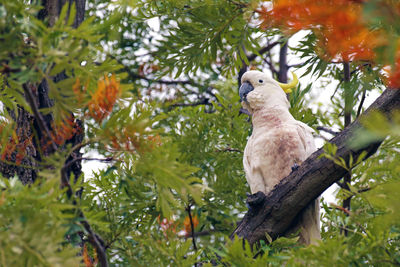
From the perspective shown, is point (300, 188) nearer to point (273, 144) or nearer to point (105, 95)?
point (273, 144)

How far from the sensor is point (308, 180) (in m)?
2.27

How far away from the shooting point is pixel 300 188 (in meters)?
2.30

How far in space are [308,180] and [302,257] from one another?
21.7 inches

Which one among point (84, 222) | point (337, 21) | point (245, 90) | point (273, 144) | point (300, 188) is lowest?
point (84, 222)

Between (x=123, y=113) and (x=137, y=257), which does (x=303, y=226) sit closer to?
(x=137, y=257)

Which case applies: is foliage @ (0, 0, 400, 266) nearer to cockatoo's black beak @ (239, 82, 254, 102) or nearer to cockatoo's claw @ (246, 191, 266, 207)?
cockatoo's claw @ (246, 191, 266, 207)

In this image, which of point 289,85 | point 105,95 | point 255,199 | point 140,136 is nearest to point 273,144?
point 255,199

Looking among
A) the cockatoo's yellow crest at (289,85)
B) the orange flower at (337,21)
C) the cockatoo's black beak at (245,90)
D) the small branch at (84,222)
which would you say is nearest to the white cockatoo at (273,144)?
the cockatoo's black beak at (245,90)

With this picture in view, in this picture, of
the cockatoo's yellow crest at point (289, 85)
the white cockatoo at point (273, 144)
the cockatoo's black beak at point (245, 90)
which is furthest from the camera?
the cockatoo's yellow crest at point (289, 85)

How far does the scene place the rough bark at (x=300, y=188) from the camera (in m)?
2.17

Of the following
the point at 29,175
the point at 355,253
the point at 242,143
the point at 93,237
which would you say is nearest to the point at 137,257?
the point at 93,237

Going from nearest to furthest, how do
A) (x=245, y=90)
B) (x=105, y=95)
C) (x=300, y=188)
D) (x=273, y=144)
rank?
(x=105, y=95) < (x=300, y=188) < (x=273, y=144) < (x=245, y=90)

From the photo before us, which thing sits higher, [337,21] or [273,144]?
[273,144]

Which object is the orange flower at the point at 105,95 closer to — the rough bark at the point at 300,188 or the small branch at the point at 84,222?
the small branch at the point at 84,222
